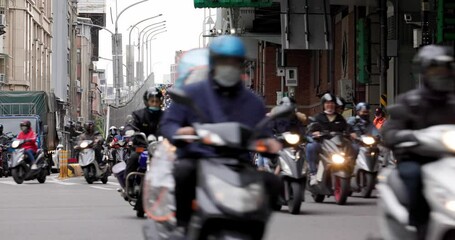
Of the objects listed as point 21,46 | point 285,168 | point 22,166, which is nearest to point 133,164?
point 285,168

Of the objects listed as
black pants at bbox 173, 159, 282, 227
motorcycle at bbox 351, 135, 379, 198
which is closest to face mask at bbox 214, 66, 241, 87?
black pants at bbox 173, 159, 282, 227

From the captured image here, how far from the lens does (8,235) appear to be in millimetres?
13148

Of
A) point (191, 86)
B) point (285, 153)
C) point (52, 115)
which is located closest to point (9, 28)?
point (52, 115)

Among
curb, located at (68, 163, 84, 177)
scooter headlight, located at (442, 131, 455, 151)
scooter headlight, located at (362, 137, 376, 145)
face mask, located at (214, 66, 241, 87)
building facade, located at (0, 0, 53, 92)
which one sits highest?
building facade, located at (0, 0, 53, 92)

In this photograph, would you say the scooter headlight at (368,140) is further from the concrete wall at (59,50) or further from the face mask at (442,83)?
the concrete wall at (59,50)

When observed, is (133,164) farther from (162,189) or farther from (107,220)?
(162,189)

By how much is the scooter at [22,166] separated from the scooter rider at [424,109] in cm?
2171

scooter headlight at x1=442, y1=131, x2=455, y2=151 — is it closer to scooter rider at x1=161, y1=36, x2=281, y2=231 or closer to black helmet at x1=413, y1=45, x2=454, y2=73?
black helmet at x1=413, y1=45, x2=454, y2=73

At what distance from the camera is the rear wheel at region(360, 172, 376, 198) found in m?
19.7

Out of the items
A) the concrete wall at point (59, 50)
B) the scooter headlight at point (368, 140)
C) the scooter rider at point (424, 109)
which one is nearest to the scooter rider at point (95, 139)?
the scooter headlight at point (368, 140)

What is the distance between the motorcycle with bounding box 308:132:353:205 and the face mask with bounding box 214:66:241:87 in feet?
34.1

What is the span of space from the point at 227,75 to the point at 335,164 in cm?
1050

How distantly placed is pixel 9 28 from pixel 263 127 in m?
66.7

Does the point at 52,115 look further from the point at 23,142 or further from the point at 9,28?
the point at 9,28
